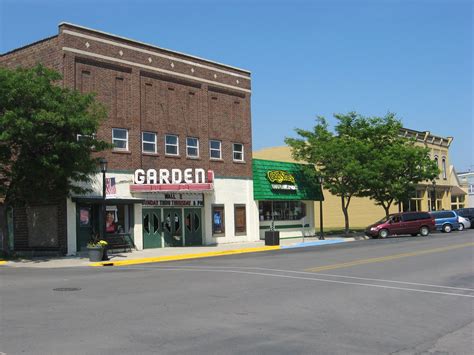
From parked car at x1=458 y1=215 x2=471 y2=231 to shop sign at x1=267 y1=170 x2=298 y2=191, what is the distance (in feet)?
54.8

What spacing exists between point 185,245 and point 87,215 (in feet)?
22.4

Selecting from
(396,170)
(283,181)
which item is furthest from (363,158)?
(283,181)

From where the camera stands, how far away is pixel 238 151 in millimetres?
36844

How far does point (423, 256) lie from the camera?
22.0 metres

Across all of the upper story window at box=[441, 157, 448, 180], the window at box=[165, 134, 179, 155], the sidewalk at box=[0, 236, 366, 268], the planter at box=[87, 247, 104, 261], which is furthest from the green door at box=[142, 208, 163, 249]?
the upper story window at box=[441, 157, 448, 180]

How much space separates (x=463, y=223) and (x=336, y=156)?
56.1 ft

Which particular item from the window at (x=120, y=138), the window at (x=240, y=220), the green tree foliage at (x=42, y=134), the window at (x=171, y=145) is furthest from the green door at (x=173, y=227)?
the green tree foliage at (x=42, y=134)

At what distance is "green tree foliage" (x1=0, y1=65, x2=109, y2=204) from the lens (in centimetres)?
2178

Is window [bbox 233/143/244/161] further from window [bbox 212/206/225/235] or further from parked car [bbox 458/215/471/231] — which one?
parked car [bbox 458/215/471/231]

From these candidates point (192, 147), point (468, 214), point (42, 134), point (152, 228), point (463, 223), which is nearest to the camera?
point (42, 134)

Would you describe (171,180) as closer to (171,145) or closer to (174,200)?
(174,200)

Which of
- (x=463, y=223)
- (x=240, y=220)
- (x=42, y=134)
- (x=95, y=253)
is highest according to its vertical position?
(x=42, y=134)

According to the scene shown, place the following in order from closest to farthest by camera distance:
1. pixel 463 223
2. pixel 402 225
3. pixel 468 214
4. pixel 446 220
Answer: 1. pixel 402 225
2. pixel 446 220
3. pixel 463 223
4. pixel 468 214

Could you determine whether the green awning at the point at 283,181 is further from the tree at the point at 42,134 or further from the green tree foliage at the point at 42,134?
the tree at the point at 42,134
